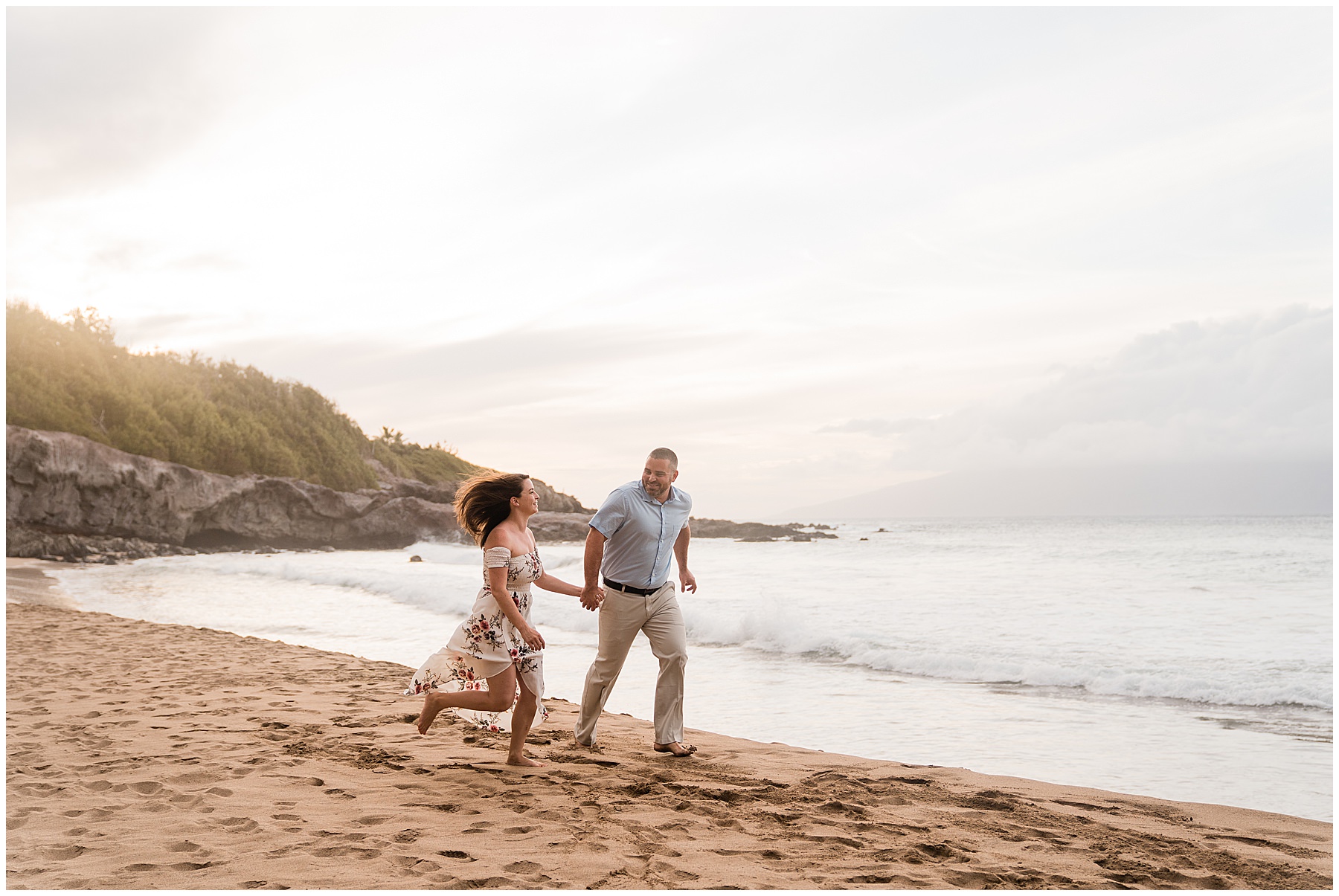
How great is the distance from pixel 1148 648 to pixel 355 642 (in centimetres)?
1105

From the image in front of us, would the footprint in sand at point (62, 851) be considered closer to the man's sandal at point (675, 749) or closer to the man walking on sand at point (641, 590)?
the man walking on sand at point (641, 590)

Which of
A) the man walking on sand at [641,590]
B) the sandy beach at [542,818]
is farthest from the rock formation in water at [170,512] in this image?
the man walking on sand at [641,590]

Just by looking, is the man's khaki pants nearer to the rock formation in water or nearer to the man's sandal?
the man's sandal

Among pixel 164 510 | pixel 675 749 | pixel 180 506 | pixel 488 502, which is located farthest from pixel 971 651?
pixel 180 506

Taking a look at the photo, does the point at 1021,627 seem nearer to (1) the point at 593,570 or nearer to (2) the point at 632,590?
(2) the point at 632,590

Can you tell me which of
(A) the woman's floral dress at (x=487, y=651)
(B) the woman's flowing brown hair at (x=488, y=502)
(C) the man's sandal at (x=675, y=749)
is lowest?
(C) the man's sandal at (x=675, y=749)

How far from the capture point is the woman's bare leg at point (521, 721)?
16.3ft

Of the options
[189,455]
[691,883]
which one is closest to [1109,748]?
[691,883]

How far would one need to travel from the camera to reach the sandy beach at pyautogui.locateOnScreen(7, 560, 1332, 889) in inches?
136

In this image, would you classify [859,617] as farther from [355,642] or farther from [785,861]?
[785,861]

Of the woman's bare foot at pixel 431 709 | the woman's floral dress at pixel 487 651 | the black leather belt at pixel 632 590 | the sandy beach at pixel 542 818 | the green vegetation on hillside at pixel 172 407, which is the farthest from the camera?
the green vegetation on hillside at pixel 172 407

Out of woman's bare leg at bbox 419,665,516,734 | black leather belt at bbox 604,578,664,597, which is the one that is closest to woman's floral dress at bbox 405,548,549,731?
woman's bare leg at bbox 419,665,516,734

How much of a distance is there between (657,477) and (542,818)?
86.1 inches

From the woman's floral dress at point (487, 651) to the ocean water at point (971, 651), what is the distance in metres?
2.55
